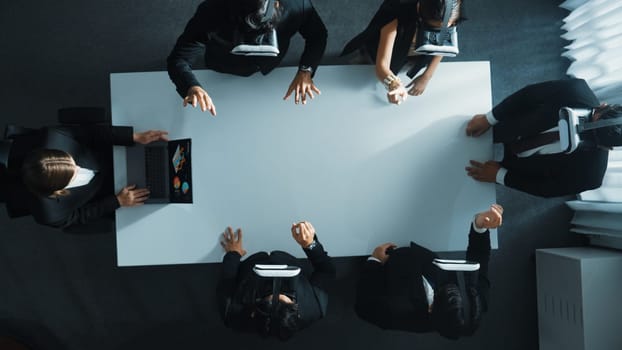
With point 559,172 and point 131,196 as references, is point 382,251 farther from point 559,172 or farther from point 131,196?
point 131,196

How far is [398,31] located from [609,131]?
831 millimetres

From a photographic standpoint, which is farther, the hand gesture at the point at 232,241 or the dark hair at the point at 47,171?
the hand gesture at the point at 232,241

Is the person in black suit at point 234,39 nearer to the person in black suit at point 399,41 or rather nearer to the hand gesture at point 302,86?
the hand gesture at point 302,86

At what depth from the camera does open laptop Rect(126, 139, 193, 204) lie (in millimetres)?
1730

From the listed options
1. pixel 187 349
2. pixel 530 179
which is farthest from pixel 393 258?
pixel 187 349

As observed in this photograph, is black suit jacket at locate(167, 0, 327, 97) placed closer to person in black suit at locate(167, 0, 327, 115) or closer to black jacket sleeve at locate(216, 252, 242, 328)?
person in black suit at locate(167, 0, 327, 115)

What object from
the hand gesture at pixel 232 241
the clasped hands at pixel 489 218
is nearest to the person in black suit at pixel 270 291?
the hand gesture at pixel 232 241

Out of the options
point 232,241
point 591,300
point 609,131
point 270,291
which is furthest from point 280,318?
point 591,300

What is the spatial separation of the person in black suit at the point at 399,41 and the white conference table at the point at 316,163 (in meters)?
0.08

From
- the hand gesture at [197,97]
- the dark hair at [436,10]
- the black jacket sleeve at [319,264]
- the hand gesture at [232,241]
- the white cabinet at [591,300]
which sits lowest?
the white cabinet at [591,300]

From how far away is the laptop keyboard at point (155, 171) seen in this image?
1.78m

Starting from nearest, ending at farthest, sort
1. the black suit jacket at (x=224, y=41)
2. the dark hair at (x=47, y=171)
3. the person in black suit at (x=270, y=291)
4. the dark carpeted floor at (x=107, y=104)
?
the dark hair at (x=47, y=171) → the black suit jacket at (x=224, y=41) → the person in black suit at (x=270, y=291) → the dark carpeted floor at (x=107, y=104)

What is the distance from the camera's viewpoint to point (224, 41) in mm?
1542

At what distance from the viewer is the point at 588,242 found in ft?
8.02
